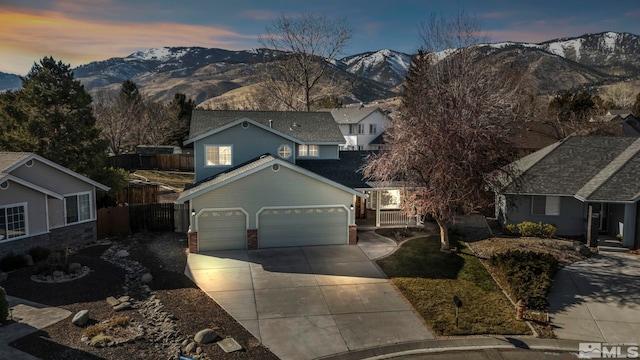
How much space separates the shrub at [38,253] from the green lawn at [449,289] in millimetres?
14820

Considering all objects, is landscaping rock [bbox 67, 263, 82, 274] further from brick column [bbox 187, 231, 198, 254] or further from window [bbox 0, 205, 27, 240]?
brick column [bbox 187, 231, 198, 254]

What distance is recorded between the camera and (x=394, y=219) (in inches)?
1029

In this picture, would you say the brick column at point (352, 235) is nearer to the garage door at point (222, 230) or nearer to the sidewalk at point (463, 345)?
the garage door at point (222, 230)

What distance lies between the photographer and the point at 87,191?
73.8ft

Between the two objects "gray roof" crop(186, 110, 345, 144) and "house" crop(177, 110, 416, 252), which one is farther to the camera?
"gray roof" crop(186, 110, 345, 144)

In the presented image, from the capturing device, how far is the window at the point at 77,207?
21562 mm

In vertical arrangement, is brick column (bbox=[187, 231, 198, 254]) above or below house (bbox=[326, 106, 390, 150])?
below

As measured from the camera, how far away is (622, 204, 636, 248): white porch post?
2183cm

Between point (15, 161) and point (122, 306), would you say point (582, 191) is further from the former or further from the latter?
point (15, 161)

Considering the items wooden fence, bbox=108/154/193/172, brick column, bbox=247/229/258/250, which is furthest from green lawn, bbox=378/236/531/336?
wooden fence, bbox=108/154/193/172

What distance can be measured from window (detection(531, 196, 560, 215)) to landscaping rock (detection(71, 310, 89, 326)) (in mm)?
22462

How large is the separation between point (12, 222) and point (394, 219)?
19.1m

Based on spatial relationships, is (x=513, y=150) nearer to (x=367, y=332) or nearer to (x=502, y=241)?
(x=502, y=241)

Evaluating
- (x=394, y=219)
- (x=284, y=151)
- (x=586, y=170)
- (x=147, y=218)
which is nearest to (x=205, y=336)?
(x=147, y=218)
